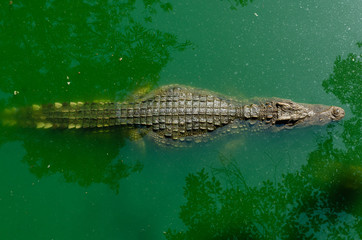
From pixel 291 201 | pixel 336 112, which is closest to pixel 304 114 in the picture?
pixel 336 112

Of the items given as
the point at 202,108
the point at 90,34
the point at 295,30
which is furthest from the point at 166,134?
the point at 295,30

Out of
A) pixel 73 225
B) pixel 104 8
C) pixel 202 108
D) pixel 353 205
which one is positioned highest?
pixel 104 8

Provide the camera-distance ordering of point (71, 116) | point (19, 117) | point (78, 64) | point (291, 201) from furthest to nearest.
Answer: point (78, 64) < point (291, 201) < point (19, 117) < point (71, 116)

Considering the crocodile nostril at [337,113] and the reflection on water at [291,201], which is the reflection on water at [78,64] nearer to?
the reflection on water at [291,201]

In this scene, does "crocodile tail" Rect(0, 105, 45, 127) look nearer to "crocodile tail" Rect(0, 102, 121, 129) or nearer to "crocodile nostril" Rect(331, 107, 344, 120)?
"crocodile tail" Rect(0, 102, 121, 129)

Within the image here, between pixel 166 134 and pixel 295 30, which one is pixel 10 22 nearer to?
pixel 166 134

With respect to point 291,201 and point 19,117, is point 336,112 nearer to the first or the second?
point 291,201
